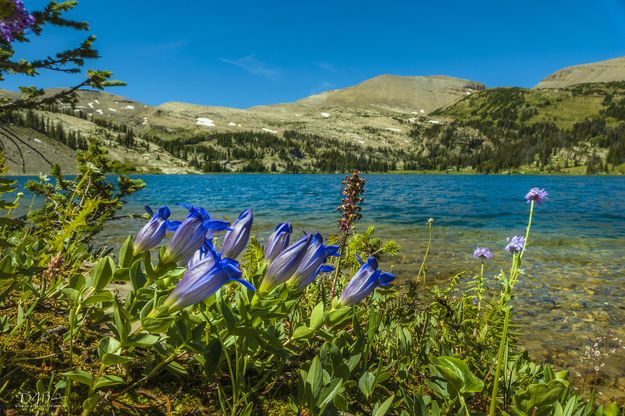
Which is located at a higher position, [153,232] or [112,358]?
[153,232]

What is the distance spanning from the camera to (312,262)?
2078 mm

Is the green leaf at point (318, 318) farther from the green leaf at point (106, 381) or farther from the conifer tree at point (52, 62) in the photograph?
the conifer tree at point (52, 62)

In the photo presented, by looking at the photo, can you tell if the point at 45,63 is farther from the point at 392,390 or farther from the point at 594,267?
the point at 594,267

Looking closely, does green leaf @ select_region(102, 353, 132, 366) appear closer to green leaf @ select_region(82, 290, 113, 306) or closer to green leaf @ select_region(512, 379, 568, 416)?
green leaf @ select_region(82, 290, 113, 306)

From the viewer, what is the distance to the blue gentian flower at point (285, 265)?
194 centimetres

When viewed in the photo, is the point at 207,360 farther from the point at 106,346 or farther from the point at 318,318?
the point at 318,318

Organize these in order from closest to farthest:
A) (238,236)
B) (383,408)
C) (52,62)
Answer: (383,408) → (238,236) → (52,62)

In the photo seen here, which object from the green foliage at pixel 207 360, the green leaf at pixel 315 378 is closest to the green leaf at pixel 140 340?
the green foliage at pixel 207 360

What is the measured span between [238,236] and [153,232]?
453 millimetres

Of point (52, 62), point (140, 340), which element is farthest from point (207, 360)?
point (52, 62)

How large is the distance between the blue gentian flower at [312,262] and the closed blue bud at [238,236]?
33 centimetres

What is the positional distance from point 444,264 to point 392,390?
10.1m

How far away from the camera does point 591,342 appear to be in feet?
20.5

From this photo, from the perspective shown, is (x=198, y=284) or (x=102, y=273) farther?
(x=102, y=273)
